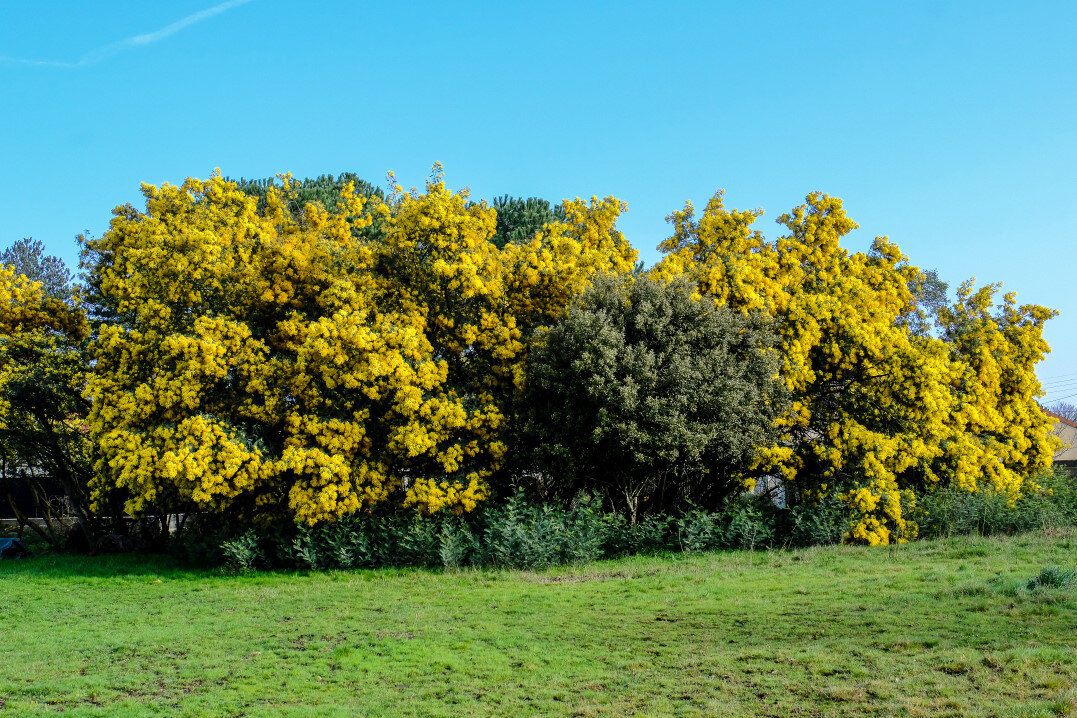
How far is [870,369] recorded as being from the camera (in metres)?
19.3

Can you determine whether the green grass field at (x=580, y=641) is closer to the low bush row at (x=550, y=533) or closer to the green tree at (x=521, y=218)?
the low bush row at (x=550, y=533)

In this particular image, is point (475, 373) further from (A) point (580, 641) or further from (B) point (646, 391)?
(A) point (580, 641)

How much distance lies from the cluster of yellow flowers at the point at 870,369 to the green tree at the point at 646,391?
941 millimetres

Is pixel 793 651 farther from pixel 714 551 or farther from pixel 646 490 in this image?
pixel 646 490

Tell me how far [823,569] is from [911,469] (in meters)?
7.41

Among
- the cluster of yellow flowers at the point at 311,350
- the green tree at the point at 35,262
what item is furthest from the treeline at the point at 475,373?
the green tree at the point at 35,262

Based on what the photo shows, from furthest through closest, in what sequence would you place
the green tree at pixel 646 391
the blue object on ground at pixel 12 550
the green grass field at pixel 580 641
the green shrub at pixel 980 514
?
the blue object on ground at pixel 12 550, the green shrub at pixel 980 514, the green tree at pixel 646 391, the green grass field at pixel 580 641

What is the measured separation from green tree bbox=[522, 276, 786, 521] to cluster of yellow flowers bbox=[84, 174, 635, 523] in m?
1.29

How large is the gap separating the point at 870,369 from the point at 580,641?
39.5 ft

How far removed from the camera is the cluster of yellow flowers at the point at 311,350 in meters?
16.5

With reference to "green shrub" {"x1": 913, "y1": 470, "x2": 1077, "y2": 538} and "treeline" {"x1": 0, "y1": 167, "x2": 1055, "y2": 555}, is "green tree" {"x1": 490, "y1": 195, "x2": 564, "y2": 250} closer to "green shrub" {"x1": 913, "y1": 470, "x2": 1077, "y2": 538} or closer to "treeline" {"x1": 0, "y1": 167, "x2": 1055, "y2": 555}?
"treeline" {"x1": 0, "y1": 167, "x2": 1055, "y2": 555}

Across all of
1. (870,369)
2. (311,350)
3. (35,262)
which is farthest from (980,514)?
(35,262)

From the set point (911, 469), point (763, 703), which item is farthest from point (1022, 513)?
point (763, 703)

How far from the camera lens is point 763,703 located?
24.8ft
